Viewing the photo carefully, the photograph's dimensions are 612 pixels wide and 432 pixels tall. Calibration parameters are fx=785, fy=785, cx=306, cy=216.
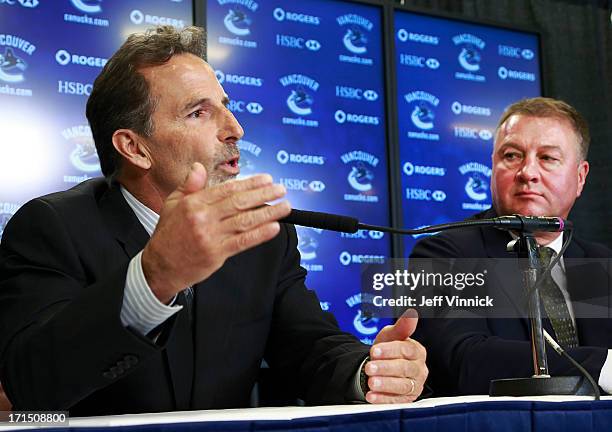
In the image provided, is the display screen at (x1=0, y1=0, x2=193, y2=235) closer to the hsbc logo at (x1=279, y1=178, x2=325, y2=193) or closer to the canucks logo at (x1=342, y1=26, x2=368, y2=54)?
the hsbc logo at (x1=279, y1=178, x2=325, y2=193)

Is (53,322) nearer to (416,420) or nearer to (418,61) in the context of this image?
(416,420)

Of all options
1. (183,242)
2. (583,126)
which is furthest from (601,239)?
(183,242)

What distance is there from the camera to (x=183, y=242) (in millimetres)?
1051

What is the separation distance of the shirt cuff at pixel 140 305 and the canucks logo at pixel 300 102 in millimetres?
2848

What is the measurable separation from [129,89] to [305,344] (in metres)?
0.71

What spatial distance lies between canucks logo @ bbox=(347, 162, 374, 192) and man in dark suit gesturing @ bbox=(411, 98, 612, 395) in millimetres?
1687

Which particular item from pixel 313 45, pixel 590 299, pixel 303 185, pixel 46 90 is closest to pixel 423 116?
pixel 313 45

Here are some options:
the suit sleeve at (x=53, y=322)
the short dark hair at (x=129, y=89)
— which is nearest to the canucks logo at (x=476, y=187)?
the short dark hair at (x=129, y=89)

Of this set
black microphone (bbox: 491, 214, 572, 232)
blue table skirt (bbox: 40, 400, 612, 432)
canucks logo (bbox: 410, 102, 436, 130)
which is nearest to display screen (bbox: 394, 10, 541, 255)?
canucks logo (bbox: 410, 102, 436, 130)

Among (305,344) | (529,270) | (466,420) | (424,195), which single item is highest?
(424,195)

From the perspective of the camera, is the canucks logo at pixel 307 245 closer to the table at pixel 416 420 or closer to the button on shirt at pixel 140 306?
the button on shirt at pixel 140 306

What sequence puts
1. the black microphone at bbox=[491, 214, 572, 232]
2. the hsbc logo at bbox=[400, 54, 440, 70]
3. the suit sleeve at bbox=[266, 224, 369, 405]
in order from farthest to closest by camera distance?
the hsbc logo at bbox=[400, 54, 440, 70] → the suit sleeve at bbox=[266, 224, 369, 405] → the black microphone at bbox=[491, 214, 572, 232]

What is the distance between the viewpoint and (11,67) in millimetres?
3334

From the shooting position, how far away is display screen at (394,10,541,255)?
4156mm
